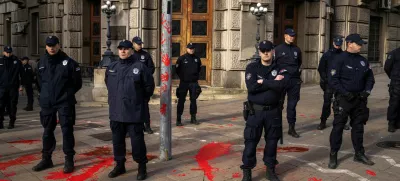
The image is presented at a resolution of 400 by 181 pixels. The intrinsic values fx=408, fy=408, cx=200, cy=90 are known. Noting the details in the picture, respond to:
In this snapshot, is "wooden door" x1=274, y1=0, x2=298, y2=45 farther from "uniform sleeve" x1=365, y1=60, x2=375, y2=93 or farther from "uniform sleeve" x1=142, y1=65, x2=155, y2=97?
"uniform sleeve" x1=142, y1=65, x2=155, y2=97

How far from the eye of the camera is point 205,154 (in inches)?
268

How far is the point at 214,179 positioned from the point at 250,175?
1.64 ft

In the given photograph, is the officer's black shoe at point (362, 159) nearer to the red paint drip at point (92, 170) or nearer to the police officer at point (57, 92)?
the red paint drip at point (92, 170)

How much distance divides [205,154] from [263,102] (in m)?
2.02

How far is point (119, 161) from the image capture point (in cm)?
557

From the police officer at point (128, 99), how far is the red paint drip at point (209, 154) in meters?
0.92

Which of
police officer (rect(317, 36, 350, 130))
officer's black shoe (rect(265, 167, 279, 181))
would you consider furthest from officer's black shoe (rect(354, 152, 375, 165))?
police officer (rect(317, 36, 350, 130))

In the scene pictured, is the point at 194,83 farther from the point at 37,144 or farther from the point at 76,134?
the point at 37,144

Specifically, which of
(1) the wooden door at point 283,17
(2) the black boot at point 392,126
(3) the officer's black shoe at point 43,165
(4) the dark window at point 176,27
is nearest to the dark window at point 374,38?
(1) the wooden door at point 283,17

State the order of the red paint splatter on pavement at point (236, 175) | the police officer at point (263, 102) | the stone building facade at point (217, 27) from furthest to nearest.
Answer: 1. the stone building facade at point (217, 27)
2. the red paint splatter on pavement at point (236, 175)
3. the police officer at point (263, 102)

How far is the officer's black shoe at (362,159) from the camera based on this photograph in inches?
243

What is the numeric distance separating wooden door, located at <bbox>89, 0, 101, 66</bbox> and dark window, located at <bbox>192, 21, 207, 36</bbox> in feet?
17.0

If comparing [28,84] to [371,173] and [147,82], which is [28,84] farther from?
[371,173]

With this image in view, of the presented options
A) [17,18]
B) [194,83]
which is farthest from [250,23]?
[17,18]
